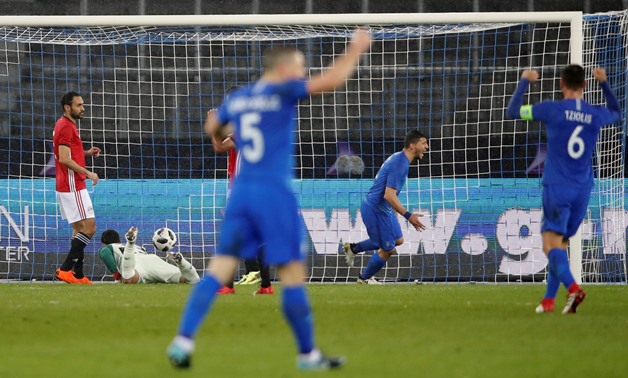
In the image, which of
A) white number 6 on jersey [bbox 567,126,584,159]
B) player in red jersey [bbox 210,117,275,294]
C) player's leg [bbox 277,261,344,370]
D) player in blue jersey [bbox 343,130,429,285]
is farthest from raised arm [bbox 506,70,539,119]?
player in blue jersey [bbox 343,130,429,285]

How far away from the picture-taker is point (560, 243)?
9.39 meters

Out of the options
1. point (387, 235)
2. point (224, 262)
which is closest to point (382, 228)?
point (387, 235)

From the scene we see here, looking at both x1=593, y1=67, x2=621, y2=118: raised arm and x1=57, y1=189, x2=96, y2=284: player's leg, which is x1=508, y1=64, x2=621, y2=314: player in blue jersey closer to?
x1=593, y1=67, x2=621, y2=118: raised arm

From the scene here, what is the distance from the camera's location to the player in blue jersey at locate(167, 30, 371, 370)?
5832 mm

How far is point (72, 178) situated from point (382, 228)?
3614 mm

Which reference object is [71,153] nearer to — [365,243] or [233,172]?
[233,172]

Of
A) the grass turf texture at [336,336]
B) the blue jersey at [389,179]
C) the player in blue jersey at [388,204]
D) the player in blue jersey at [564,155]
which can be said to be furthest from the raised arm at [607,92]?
the blue jersey at [389,179]

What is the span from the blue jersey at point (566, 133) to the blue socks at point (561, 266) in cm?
53

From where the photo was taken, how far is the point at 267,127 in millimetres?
5930

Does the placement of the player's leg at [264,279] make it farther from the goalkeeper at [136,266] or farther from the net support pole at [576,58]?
the net support pole at [576,58]

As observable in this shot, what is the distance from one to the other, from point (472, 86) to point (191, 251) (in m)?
4.64

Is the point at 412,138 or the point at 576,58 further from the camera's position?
the point at 412,138

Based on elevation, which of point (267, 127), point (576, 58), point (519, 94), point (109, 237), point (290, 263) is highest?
point (576, 58)

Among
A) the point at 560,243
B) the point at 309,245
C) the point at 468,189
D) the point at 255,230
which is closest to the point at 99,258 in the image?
the point at 309,245
